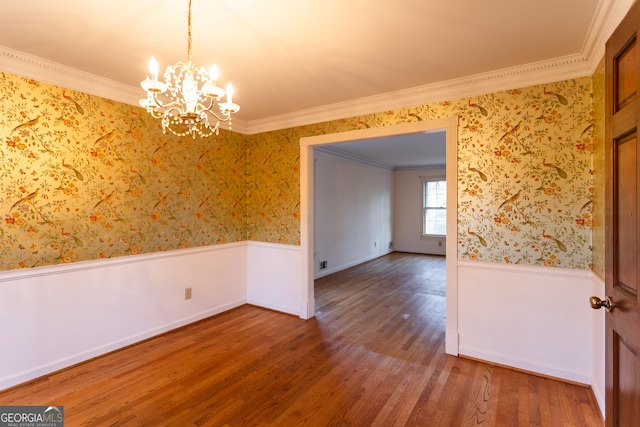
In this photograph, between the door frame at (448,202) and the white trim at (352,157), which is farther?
the white trim at (352,157)

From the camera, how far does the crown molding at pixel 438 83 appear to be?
1972 millimetres

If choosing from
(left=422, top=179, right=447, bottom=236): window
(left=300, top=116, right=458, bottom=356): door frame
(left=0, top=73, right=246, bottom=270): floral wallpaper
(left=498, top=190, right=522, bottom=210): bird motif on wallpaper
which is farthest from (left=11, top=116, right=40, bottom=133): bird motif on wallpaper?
(left=422, top=179, right=447, bottom=236): window

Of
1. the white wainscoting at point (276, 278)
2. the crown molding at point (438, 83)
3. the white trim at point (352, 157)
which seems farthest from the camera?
the white trim at point (352, 157)

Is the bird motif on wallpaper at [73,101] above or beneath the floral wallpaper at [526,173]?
above

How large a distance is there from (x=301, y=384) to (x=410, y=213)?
284 inches

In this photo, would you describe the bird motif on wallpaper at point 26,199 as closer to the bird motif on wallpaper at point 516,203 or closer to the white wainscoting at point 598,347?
the bird motif on wallpaper at point 516,203

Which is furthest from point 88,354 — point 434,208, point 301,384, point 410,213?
point 434,208

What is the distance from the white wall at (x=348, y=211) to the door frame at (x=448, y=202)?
6.65 ft

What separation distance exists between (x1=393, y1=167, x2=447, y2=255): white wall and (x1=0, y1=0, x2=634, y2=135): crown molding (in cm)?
588

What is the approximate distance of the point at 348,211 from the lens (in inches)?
272

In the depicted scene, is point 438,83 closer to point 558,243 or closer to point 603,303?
point 558,243

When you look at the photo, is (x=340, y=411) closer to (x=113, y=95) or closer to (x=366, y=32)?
(x=366, y=32)

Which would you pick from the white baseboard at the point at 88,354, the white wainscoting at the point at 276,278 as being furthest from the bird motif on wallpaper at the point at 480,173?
the white baseboard at the point at 88,354

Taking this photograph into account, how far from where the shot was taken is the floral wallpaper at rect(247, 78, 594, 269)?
239 cm
